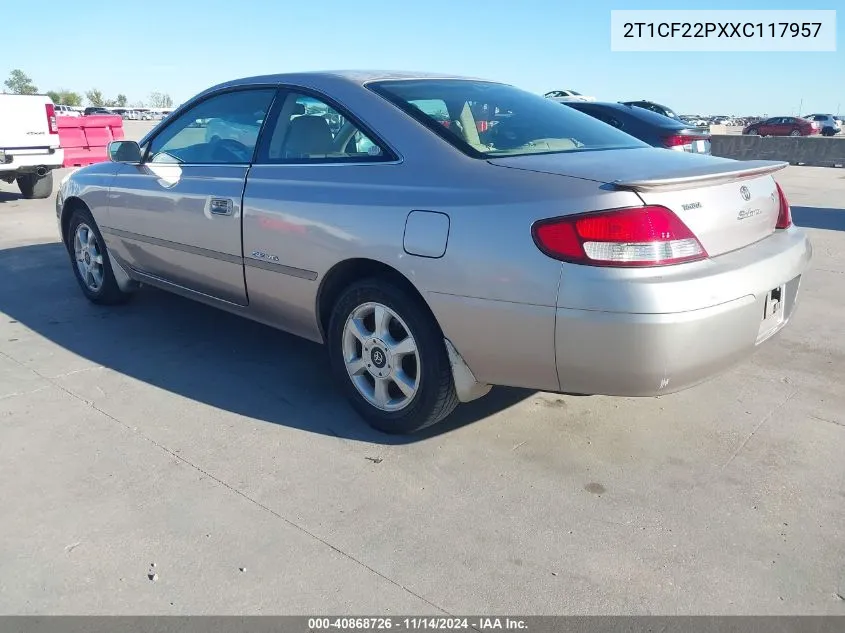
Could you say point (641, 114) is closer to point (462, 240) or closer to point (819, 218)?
point (819, 218)

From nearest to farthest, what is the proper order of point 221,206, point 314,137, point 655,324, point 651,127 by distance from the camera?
point 655,324 < point 314,137 < point 221,206 < point 651,127

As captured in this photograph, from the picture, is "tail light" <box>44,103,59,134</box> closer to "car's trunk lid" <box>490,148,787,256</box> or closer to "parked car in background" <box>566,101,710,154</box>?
"parked car in background" <box>566,101,710,154</box>

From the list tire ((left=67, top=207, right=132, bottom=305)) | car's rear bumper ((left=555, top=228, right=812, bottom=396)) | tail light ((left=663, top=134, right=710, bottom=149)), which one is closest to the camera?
car's rear bumper ((left=555, top=228, right=812, bottom=396))

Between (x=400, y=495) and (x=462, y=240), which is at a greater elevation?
(x=462, y=240)

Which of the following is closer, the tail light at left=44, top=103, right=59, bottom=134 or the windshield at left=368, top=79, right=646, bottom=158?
the windshield at left=368, top=79, right=646, bottom=158

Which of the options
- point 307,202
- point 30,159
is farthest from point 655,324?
A: point 30,159

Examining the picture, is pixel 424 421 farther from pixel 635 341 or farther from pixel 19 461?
pixel 19 461

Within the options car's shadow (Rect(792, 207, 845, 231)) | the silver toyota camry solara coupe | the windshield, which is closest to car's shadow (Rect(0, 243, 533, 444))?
the silver toyota camry solara coupe

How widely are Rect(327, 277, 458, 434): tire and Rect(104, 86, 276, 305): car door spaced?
77 cm

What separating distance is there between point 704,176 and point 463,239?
3.00 feet

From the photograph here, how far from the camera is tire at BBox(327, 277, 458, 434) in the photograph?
2.96m

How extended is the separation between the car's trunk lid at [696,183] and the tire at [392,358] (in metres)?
0.72

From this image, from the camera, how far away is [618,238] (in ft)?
8.05

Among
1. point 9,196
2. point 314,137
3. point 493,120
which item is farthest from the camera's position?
point 9,196
